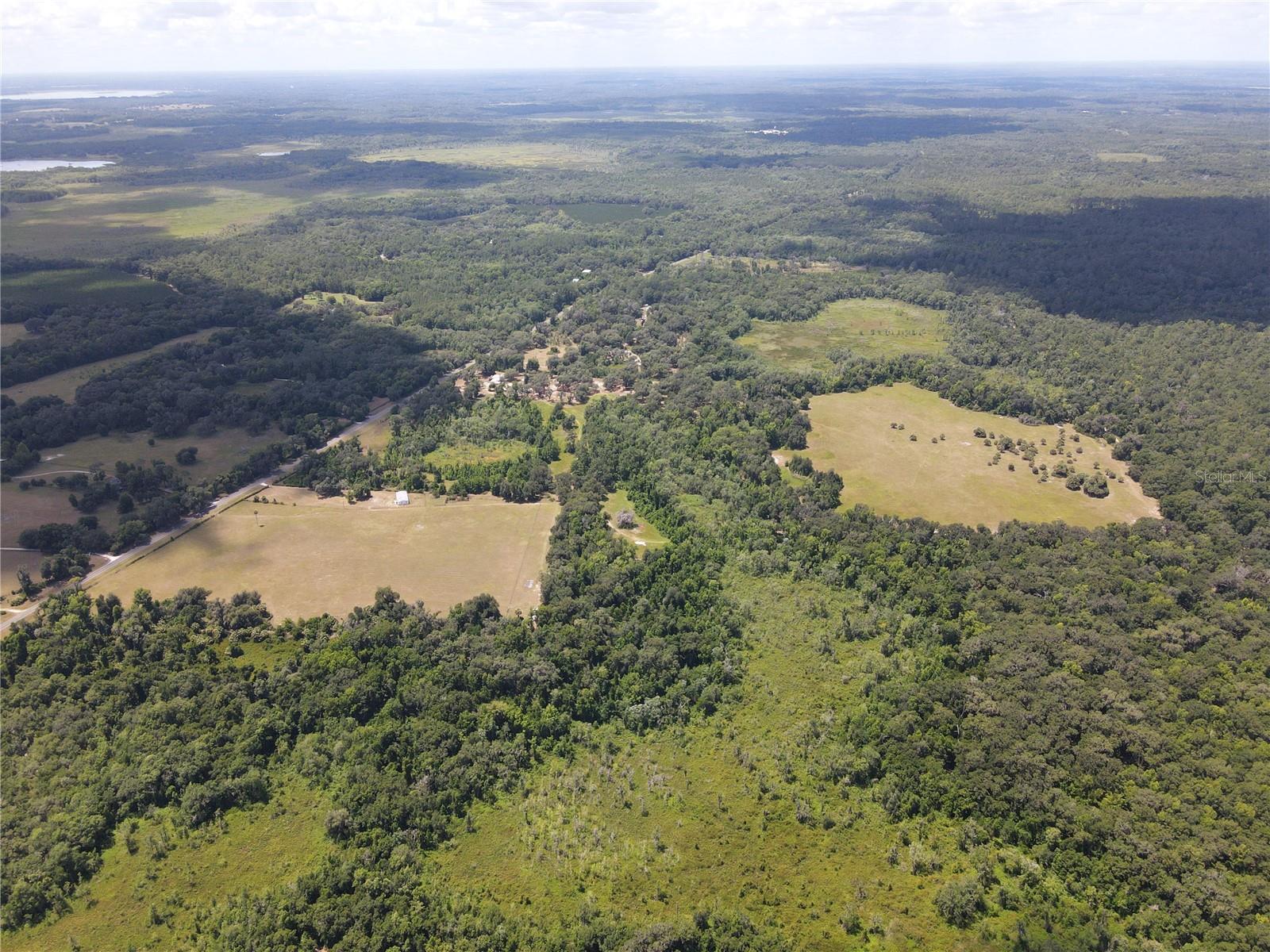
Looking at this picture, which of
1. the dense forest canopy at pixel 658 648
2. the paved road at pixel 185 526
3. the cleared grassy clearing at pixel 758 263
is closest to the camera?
the dense forest canopy at pixel 658 648

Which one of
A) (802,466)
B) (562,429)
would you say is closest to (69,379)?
(562,429)

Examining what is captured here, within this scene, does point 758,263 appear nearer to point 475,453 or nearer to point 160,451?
point 475,453

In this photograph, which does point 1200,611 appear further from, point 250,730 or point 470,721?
point 250,730

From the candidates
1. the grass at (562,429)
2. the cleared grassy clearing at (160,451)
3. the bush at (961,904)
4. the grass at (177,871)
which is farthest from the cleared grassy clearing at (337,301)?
the bush at (961,904)

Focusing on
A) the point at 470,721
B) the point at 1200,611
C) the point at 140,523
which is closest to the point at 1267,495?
the point at 1200,611

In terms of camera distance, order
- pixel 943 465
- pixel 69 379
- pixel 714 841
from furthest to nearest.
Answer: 1. pixel 69 379
2. pixel 943 465
3. pixel 714 841

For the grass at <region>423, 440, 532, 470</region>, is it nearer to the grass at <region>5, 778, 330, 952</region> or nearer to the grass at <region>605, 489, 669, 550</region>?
the grass at <region>605, 489, 669, 550</region>

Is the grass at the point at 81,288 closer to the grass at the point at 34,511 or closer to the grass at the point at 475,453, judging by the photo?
the grass at the point at 34,511
